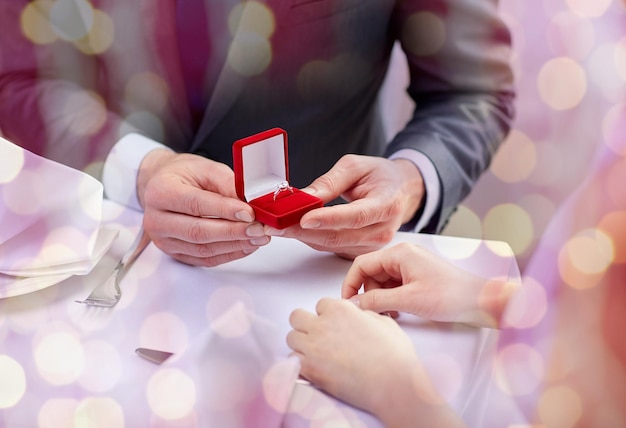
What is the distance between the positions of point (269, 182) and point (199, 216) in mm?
Answer: 103

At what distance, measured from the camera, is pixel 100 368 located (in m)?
0.56

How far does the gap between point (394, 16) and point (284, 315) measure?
697mm

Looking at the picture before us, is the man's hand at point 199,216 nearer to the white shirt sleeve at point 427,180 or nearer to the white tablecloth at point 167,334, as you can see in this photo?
the white tablecloth at point 167,334

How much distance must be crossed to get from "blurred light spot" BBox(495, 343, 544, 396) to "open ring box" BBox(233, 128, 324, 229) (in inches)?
9.8

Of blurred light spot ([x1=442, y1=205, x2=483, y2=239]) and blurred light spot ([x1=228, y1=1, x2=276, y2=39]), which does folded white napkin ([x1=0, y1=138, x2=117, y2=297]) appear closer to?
blurred light spot ([x1=228, y1=1, x2=276, y2=39])

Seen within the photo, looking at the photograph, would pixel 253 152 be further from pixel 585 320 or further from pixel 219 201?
pixel 585 320

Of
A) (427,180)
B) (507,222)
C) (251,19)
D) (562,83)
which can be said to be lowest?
(507,222)

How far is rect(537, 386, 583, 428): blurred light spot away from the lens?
0.48 m

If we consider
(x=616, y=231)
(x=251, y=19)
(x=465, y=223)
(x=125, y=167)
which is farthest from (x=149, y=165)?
(x=465, y=223)

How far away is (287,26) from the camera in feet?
3.32

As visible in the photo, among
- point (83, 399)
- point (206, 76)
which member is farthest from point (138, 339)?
point (206, 76)

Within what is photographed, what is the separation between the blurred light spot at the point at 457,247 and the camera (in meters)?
0.74

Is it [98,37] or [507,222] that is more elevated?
[98,37]

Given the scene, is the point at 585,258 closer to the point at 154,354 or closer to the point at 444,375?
the point at 444,375
